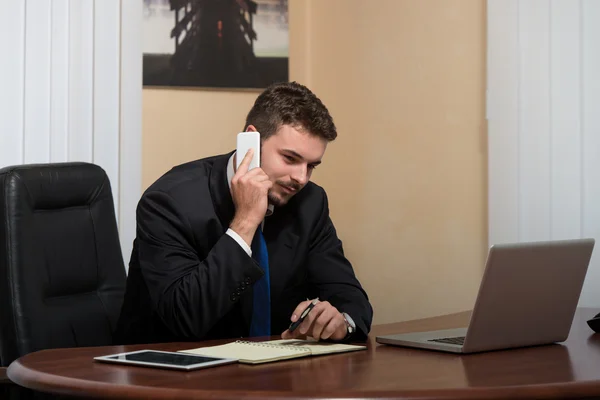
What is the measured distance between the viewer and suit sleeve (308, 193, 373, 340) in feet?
7.39

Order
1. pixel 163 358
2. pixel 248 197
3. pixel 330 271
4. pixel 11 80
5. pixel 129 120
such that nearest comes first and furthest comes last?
pixel 163 358 → pixel 248 197 → pixel 330 271 → pixel 11 80 → pixel 129 120

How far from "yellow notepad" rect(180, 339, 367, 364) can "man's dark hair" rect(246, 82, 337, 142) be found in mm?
612

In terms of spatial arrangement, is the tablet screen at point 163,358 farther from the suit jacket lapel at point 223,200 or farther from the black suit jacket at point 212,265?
the suit jacket lapel at point 223,200

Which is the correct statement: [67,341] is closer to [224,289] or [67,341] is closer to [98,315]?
[98,315]

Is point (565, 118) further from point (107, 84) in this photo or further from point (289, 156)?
point (107, 84)

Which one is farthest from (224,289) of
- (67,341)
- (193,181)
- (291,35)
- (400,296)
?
(291,35)

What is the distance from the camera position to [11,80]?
268cm

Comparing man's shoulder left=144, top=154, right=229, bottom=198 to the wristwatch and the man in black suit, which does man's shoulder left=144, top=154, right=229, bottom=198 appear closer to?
the man in black suit

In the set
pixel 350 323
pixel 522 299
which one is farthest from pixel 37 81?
pixel 522 299

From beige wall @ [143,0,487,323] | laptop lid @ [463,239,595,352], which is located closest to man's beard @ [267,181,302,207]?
laptop lid @ [463,239,595,352]

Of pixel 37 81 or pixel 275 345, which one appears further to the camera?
pixel 37 81

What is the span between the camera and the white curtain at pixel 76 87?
2689 millimetres

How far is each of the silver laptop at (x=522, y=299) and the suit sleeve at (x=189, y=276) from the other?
35 centimetres

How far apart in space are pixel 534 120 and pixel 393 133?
0.71 metres
